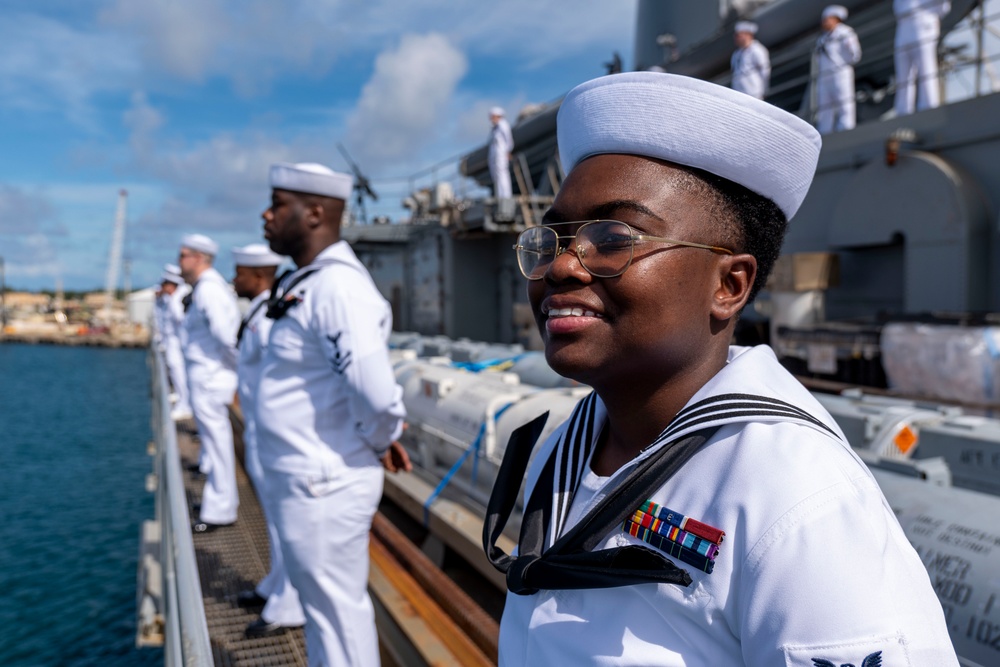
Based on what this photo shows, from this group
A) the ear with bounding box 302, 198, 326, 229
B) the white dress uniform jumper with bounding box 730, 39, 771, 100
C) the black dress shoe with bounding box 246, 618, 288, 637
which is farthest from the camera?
the white dress uniform jumper with bounding box 730, 39, 771, 100

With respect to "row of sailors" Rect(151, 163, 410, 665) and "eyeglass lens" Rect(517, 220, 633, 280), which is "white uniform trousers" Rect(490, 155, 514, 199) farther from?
"eyeglass lens" Rect(517, 220, 633, 280)

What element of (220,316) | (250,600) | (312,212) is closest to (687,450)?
(312,212)

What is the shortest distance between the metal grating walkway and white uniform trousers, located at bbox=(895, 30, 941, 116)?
293 inches

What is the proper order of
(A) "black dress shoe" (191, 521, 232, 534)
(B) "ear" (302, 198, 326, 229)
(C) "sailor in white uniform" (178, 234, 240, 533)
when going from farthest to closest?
(C) "sailor in white uniform" (178, 234, 240, 533) < (A) "black dress shoe" (191, 521, 232, 534) < (B) "ear" (302, 198, 326, 229)

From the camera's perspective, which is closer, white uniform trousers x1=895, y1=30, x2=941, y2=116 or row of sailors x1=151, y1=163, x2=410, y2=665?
row of sailors x1=151, y1=163, x2=410, y2=665

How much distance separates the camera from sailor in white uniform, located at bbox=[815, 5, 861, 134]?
8.10 m

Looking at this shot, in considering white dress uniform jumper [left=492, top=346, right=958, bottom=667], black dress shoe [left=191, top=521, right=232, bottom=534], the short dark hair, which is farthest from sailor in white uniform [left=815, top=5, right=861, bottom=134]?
white dress uniform jumper [left=492, top=346, right=958, bottom=667]

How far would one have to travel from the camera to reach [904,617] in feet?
2.44

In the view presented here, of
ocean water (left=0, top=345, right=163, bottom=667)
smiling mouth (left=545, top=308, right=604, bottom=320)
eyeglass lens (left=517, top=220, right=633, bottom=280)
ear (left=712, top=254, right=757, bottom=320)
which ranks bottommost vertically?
ocean water (left=0, top=345, right=163, bottom=667)

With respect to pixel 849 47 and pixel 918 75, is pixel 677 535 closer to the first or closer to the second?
pixel 918 75

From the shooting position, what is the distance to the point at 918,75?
305 inches

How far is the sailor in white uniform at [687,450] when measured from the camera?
0.78 metres

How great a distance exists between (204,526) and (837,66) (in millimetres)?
8080

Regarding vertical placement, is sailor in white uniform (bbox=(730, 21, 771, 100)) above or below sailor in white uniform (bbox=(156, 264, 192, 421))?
above
